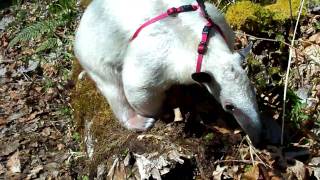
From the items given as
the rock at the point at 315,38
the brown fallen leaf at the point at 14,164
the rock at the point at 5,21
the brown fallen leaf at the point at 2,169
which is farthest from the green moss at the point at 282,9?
the rock at the point at 5,21

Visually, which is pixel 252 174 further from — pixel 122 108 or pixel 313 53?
pixel 313 53

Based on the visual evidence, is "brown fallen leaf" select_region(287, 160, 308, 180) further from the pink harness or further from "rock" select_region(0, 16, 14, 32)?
"rock" select_region(0, 16, 14, 32)

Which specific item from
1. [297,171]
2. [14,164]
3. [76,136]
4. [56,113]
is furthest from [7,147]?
[297,171]

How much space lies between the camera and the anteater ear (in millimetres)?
3744

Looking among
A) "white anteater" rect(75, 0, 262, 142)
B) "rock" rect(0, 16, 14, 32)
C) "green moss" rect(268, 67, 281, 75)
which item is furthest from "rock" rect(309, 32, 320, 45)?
"rock" rect(0, 16, 14, 32)

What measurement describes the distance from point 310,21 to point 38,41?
399 centimetres

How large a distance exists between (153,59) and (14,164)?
274 centimetres

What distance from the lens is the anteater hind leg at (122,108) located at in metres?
4.73

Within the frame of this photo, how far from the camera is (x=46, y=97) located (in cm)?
705

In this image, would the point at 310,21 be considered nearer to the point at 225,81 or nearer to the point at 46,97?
the point at 225,81

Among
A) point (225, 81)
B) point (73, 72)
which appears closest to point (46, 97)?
point (73, 72)

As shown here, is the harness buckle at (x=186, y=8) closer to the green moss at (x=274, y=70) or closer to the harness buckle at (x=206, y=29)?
the harness buckle at (x=206, y=29)

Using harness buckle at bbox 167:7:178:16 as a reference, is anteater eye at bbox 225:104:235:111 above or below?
below

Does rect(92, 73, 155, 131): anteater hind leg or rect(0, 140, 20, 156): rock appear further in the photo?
rect(0, 140, 20, 156): rock
